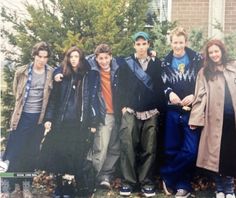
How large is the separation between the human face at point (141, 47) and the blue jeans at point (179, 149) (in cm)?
78

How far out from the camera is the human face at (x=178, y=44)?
236 inches

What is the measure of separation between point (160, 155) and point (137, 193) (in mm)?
562

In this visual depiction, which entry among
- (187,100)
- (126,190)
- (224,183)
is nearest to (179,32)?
(187,100)

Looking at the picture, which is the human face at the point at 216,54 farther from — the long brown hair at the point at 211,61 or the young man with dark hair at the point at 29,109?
the young man with dark hair at the point at 29,109

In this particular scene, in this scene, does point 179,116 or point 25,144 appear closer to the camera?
point 179,116

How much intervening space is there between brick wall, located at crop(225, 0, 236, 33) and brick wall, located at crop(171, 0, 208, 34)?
0.25 metres

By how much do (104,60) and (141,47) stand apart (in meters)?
0.49

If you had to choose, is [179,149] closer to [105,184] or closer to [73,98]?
[105,184]

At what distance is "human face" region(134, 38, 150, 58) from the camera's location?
604cm

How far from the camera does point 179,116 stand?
6059 mm

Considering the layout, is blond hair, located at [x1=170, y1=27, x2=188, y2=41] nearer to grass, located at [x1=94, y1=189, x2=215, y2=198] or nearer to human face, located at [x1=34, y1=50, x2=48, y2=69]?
human face, located at [x1=34, y1=50, x2=48, y2=69]

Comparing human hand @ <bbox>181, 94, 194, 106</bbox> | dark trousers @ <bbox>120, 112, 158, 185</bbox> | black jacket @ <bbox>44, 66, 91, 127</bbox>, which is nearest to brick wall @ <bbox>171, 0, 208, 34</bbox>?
human hand @ <bbox>181, 94, 194, 106</bbox>

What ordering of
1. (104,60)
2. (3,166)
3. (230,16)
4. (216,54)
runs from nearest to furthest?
(216,54) → (104,60) → (230,16) → (3,166)

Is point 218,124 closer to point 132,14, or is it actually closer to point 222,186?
point 222,186
